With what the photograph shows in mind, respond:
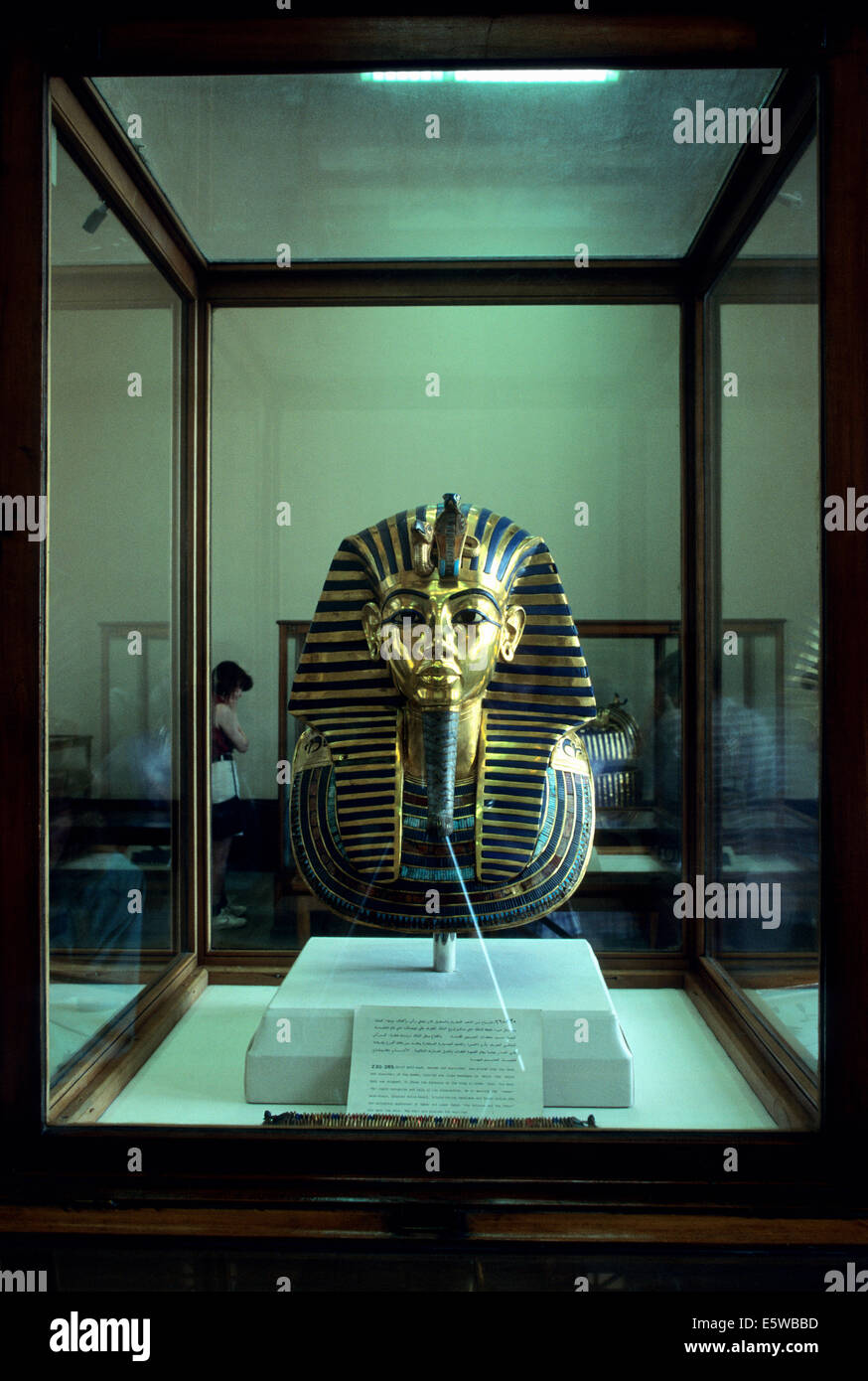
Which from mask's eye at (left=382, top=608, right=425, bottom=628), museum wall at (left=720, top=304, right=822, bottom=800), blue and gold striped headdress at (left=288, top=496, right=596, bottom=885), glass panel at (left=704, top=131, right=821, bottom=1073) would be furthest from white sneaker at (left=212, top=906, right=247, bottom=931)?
museum wall at (left=720, top=304, right=822, bottom=800)

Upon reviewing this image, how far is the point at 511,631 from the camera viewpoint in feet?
6.63

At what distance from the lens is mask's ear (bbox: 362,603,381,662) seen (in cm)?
199

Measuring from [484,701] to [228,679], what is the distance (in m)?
0.73

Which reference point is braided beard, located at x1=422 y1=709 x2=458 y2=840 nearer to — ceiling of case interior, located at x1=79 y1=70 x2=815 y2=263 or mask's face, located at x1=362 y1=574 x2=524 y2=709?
mask's face, located at x1=362 y1=574 x2=524 y2=709

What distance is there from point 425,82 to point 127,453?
1.00m

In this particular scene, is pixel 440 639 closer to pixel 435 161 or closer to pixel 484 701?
pixel 484 701

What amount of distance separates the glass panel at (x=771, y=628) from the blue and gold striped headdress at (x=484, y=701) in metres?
0.41

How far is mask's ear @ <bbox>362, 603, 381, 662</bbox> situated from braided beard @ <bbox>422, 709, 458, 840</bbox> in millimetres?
206

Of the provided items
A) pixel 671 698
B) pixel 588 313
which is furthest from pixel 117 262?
pixel 671 698

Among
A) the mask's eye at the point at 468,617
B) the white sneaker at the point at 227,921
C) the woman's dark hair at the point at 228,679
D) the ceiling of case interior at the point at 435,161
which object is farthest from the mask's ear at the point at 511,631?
the white sneaker at the point at 227,921

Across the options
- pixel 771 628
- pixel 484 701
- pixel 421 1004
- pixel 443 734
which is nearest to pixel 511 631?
pixel 484 701

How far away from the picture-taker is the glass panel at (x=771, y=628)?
173 centimetres

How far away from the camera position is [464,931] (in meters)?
2.13

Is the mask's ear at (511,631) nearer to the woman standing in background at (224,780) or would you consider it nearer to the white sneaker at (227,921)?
the woman standing in background at (224,780)
